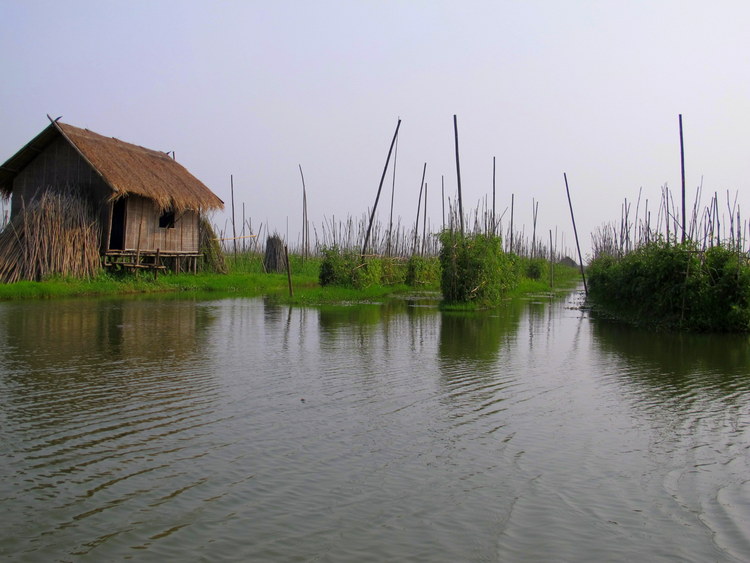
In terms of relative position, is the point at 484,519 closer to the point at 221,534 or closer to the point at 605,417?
the point at 221,534

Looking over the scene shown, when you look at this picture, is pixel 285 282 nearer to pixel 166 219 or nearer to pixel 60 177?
pixel 166 219

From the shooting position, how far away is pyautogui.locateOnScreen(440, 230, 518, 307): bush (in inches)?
706

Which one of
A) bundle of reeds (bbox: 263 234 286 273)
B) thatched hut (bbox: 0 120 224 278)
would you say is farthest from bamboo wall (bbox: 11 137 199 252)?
bundle of reeds (bbox: 263 234 286 273)

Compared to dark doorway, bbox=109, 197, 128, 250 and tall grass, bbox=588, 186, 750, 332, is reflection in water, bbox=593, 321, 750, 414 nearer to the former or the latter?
tall grass, bbox=588, 186, 750, 332

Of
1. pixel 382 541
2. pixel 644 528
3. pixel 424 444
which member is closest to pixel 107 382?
pixel 424 444

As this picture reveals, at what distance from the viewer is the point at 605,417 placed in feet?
20.1

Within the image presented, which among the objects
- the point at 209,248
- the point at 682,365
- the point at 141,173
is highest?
the point at 141,173

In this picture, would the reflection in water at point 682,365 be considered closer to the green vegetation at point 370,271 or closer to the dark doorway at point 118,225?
the green vegetation at point 370,271

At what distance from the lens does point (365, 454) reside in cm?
485

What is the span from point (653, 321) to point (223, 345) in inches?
344

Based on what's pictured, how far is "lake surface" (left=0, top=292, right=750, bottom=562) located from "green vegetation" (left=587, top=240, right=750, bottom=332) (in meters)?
3.55

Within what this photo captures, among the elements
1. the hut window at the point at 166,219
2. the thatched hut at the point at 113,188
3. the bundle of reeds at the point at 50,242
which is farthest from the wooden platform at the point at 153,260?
the bundle of reeds at the point at 50,242

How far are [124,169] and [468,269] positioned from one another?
11.3 metres

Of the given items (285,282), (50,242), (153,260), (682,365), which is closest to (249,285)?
(285,282)
